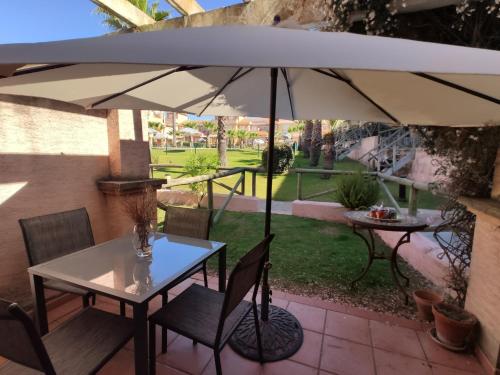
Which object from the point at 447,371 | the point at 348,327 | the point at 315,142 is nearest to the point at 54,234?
the point at 348,327

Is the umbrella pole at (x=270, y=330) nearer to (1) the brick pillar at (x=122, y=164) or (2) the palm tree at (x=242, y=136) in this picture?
(1) the brick pillar at (x=122, y=164)

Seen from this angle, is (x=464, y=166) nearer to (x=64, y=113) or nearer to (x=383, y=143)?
(x=64, y=113)

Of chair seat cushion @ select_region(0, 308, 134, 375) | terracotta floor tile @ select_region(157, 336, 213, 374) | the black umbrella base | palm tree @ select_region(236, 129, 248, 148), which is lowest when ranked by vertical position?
terracotta floor tile @ select_region(157, 336, 213, 374)

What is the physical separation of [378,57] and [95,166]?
2776 millimetres

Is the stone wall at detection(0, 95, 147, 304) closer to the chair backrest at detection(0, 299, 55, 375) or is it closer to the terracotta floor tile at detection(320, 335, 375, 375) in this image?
the chair backrest at detection(0, 299, 55, 375)

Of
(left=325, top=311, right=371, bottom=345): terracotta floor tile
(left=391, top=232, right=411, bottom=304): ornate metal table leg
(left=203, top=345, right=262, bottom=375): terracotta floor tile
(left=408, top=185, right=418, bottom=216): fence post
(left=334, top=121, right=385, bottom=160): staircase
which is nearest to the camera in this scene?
(left=203, top=345, right=262, bottom=375): terracotta floor tile

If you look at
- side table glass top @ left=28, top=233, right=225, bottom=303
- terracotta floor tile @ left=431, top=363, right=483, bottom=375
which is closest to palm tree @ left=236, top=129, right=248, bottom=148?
side table glass top @ left=28, top=233, right=225, bottom=303

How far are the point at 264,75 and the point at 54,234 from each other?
2143mm

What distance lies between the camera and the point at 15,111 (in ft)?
7.02

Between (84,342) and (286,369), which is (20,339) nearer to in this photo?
(84,342)

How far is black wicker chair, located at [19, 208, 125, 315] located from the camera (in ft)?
6.34

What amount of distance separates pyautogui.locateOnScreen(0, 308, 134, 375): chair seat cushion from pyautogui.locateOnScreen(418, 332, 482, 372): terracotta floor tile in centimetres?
213

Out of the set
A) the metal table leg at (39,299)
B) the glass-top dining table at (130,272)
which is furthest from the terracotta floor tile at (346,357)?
the metal table leg at (39,299)

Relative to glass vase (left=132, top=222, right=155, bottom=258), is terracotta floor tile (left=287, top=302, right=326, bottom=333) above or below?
below
